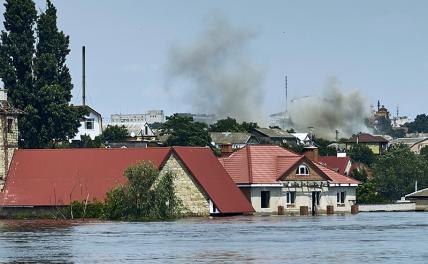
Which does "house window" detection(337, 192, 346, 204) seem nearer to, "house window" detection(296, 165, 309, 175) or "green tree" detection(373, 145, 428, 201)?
"house window" detection(296, 165, 309, 175)

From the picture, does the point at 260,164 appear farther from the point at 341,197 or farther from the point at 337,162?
the point at 337,162

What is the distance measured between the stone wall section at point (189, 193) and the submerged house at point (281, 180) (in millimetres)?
9854

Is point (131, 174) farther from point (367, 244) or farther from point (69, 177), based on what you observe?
point (367, 244)

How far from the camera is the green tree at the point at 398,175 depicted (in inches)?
7367

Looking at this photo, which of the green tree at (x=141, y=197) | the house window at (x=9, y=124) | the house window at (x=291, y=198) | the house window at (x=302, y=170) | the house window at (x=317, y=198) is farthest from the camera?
the house window at (x=317, y=198)

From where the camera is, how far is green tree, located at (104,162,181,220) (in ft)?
345

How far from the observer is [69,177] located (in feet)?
375

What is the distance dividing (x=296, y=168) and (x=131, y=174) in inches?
957

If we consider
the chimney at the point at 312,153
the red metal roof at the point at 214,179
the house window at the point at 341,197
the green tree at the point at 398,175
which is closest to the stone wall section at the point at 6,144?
the red metal roof at the point at 214,179

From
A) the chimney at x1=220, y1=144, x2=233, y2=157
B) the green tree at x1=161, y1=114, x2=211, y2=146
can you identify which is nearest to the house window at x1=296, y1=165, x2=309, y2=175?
the chimney at x1=220, y1=144, x2=233, y2=157

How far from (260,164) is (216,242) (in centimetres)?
5120

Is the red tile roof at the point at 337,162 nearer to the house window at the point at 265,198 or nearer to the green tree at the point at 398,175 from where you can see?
the green tree at the point at 398,175

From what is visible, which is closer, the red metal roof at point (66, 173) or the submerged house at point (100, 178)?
the submerged house at point (100, 178)

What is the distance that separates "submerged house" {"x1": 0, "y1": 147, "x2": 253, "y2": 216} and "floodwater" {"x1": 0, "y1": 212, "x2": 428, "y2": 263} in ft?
25.8
